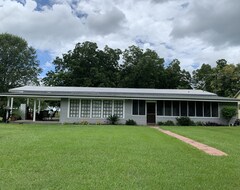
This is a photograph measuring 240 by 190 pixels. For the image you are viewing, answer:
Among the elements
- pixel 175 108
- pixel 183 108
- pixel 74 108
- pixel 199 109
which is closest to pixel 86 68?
pixel 74 108

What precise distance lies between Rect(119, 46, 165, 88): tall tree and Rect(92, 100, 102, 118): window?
20.4 meters

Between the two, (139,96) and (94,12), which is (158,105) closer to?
(139,96)

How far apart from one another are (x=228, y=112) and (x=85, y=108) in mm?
12061

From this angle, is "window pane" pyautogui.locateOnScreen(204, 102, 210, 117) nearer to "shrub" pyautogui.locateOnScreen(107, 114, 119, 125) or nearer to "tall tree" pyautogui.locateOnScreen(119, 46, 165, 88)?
"shrub" pyautogui.locateOnScreen(107, 114, 119, 125)

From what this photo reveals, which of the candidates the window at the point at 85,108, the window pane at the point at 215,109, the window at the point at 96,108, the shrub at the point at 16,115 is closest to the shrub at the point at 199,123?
the window pane at the point at 215,109

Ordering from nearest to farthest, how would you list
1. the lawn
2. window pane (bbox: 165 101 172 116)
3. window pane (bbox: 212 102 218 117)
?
1. the lawn
2. window pane (bbox: 165 101 172 116)
3. window pane (bbox: 212 102 218 117)

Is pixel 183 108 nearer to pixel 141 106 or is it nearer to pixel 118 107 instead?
pixel 141 106

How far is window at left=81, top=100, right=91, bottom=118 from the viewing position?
23.9 m

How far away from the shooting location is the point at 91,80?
1736 inches

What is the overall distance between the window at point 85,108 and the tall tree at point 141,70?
20576 millimetres

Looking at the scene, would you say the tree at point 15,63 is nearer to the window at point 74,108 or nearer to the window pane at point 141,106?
the window at point 74,108

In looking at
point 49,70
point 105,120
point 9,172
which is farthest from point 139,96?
point 49,70

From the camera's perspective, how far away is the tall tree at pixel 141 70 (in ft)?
146

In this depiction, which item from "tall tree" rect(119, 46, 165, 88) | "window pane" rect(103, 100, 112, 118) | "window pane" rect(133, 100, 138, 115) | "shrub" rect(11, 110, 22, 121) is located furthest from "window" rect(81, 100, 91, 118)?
"tall tree" rect(119, 46, 165, 88)
